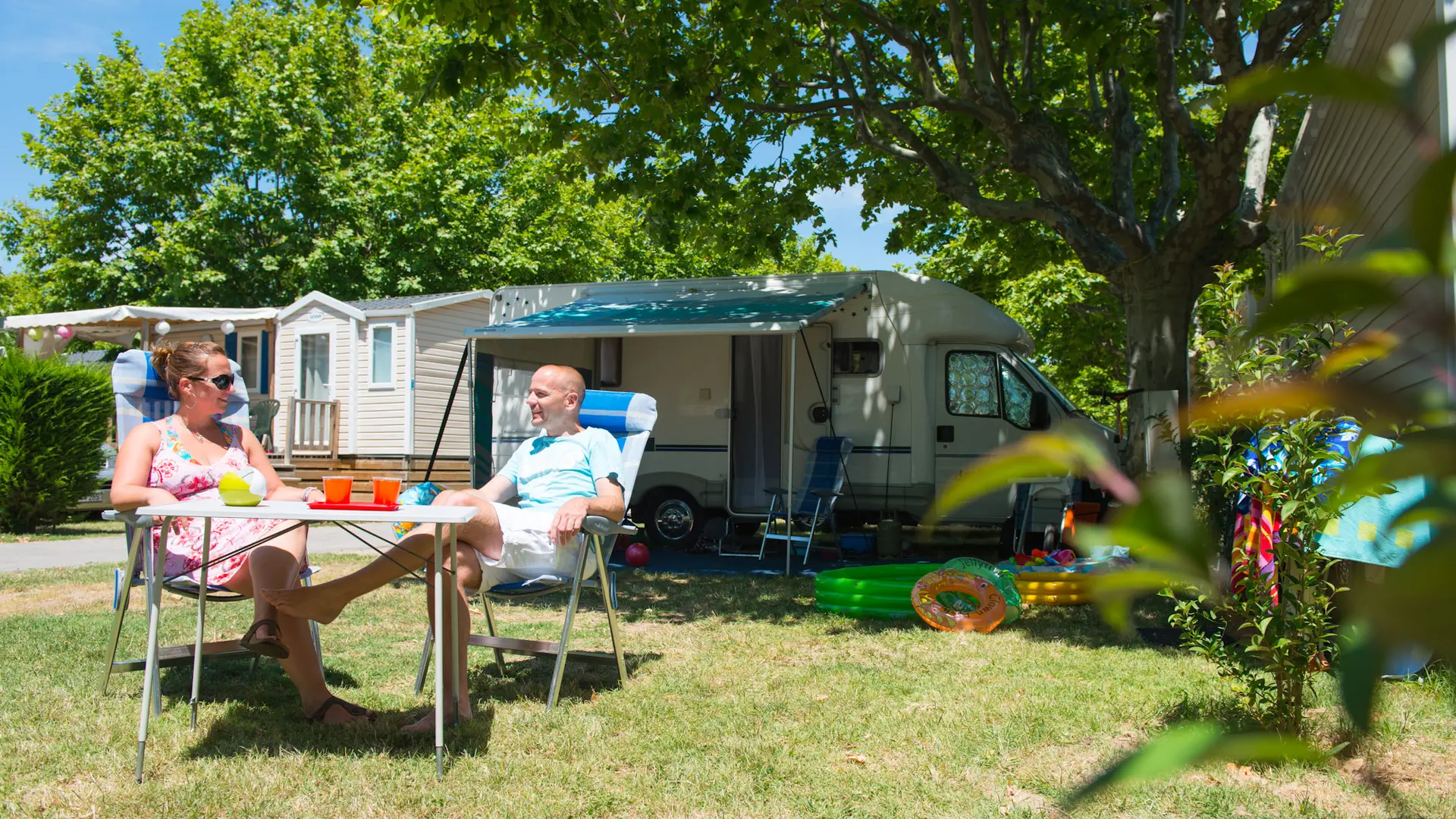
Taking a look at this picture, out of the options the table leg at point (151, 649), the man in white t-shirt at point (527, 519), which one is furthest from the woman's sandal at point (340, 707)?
the table leg at point (151, 649)

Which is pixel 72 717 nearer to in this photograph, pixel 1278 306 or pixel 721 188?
pixel 1278 306

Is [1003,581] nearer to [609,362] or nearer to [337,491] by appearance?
[337,491]

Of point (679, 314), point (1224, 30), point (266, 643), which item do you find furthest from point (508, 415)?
point (266, 643)

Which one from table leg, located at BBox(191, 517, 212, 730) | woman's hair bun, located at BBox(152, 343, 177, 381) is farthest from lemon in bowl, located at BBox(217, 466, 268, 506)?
woman's hair bun, located at BBox(152, 343, 177, 381)

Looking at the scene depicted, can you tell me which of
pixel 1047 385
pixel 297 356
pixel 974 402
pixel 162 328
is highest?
pixel 162 328

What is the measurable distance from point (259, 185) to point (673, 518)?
16.4 m

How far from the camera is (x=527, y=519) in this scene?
3.95 metres

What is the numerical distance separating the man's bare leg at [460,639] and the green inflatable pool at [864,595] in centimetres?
274

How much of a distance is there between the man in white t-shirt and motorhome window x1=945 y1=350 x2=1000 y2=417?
5.51 meters

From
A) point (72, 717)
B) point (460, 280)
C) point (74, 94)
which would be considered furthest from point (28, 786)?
point (74, 94)

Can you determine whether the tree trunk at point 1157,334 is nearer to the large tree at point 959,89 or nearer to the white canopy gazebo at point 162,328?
the large tree at point 959,89

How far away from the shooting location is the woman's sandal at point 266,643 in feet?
11.6

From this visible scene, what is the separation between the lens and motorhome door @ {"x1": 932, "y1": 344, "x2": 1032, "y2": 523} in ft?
31.0

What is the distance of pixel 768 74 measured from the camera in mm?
8891
